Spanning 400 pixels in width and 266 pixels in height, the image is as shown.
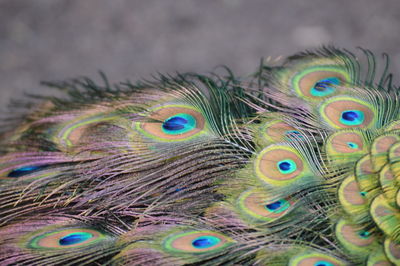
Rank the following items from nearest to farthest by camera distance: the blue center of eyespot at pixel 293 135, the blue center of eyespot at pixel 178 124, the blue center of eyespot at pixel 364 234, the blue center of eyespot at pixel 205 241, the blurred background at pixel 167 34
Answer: the blue center of eyespot at pixel 364 234, the blue center of eyespot at pixel 205 241, the blue center of eyespot at pixel 293 135, the blue center of eyespot at pixel 178 124, the blurred background at pixel 167 34

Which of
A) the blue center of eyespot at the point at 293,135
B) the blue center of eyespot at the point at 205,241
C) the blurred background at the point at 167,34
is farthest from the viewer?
the blurred background at the point at 167,34

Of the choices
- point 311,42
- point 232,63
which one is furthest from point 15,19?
point 311,42

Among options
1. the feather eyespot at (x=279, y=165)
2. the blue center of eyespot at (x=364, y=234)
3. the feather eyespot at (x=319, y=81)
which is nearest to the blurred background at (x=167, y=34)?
the feather eyespot at (x=319, y=81)

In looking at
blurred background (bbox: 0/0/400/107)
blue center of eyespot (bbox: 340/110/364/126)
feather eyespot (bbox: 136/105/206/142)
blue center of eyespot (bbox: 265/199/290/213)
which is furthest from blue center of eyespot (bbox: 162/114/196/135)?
blurred background (bbox: 0/0/400/107)

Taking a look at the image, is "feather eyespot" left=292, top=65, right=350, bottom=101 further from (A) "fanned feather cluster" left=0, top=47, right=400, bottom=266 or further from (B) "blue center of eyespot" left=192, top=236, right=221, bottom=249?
(B) "blue center of eyespot" left=192, top=236, right=221, bottom=249

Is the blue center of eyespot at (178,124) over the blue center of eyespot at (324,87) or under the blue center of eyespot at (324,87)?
under

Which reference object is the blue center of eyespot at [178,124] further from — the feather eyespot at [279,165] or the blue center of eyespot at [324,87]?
the blue center of eyespot at [324,87]
